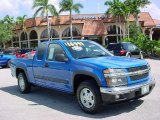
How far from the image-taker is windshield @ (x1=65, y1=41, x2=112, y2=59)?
28.0 ft

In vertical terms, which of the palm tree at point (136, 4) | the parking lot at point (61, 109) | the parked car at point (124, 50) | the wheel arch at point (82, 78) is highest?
Result: the palm tree at point (136, 4)

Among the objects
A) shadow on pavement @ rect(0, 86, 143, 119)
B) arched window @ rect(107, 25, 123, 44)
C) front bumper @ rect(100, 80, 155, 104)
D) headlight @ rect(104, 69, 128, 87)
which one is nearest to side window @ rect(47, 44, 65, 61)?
shadow on pavement @ rect(0, 86, 143, 119)

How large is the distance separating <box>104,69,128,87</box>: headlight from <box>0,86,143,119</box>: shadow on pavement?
0.79 metres

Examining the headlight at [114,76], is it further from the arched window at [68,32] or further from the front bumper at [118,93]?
the arched window at [68,32]

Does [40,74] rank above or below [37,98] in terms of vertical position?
above

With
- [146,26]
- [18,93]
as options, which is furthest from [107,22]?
[18,93]

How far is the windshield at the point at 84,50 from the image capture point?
8.53 m

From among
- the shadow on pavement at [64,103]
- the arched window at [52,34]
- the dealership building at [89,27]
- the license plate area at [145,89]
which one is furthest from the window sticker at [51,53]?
the arched window at [52,34]

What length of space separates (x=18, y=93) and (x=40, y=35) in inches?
2203

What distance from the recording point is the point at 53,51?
9180mm

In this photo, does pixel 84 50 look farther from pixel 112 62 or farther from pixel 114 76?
pixel 114 76

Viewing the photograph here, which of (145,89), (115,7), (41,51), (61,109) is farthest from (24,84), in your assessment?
(115,7)

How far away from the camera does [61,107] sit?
28.3ft

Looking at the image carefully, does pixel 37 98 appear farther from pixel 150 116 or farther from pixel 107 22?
pixel 107 22
